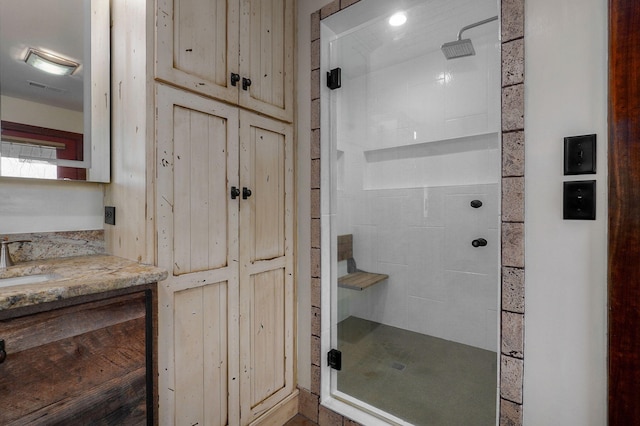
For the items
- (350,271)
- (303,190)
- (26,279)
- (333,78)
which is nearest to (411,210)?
(350,271)

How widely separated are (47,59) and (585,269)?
84.9 inches

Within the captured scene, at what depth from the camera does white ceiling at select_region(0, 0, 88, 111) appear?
1.10 metres

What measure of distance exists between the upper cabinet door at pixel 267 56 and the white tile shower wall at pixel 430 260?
0.69m

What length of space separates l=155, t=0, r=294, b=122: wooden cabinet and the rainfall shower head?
833 mm

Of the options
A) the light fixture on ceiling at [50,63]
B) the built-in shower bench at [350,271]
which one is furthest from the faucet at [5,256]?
the built-in shower bench at [350,271]

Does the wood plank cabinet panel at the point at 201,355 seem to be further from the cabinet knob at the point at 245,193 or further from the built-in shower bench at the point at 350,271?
the built-in shower bench at the point at 350,271

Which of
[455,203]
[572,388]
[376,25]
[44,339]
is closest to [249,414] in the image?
[44,339]

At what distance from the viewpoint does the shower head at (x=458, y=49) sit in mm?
1374

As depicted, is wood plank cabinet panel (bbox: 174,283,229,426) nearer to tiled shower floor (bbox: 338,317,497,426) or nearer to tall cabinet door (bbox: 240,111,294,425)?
tall cabinet door (bbox: 240,111,294,425)

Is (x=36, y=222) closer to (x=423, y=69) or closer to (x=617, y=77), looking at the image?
(x=423, y=69)

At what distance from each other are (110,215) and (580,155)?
1802 millimetres

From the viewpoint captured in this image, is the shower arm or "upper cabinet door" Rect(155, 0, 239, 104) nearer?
"upper cabinet door" Rect(155, 0, 239, 104)

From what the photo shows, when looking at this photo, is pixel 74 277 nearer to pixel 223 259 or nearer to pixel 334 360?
pixel 223 259

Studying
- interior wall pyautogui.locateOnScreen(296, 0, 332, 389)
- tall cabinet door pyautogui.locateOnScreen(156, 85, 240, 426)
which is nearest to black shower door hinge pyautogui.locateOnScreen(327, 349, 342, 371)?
interior wall pyautogui.locateOnScreen(296, 0, 332, 389)
